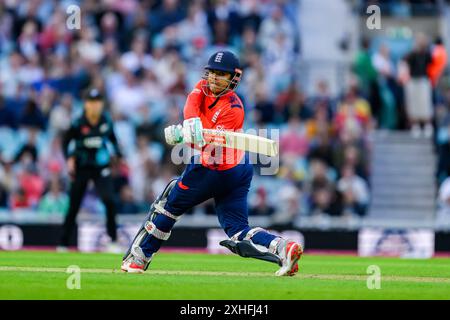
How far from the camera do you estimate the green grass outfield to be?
9.52 m

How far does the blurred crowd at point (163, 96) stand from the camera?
19062 mm

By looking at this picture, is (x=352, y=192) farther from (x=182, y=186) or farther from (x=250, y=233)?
(x=182, y=186)

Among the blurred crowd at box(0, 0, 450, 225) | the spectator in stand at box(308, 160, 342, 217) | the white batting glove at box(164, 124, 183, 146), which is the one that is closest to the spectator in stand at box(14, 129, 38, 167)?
the blurred crowd at box(0, 0, 450, 225)

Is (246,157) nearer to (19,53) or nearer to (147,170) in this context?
(147,170)

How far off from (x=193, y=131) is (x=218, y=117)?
19.8 inches

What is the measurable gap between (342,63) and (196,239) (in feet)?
17.6

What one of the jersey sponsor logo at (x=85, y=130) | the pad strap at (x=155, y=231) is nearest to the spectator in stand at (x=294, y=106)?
the jersey sponsor logo at (x=85, y=130)

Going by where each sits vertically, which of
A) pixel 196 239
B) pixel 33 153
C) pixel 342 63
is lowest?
Answer: pixel 196 239

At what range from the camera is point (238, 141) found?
10531 millimetres

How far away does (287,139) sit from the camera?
19.5 meters

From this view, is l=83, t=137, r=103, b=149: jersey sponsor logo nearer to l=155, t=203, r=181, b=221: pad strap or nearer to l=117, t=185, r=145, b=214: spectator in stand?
l=117, t=185, r=145, b=214: spectator in stand

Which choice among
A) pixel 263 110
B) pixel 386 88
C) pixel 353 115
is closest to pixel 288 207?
pixel 263 110

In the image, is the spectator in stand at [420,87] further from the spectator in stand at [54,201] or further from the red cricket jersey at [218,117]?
the red cricket jersey at [218,117]
